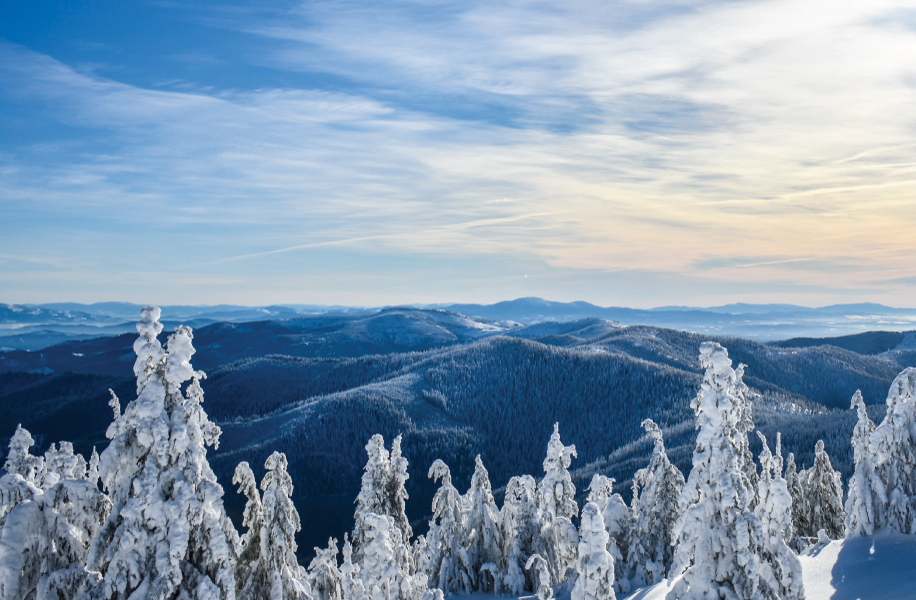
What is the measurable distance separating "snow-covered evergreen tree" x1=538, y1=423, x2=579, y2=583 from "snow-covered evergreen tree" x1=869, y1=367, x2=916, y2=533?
1531 cm

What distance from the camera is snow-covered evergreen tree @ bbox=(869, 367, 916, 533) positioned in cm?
2692

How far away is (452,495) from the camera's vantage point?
38.3 metres

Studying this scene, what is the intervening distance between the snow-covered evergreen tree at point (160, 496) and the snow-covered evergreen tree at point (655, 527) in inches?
1044

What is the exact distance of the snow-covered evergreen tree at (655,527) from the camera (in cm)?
3297

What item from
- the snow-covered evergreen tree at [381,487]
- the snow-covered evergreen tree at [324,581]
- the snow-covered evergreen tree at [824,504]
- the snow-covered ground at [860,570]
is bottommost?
the snow-covered evergreen tree at [824,504]

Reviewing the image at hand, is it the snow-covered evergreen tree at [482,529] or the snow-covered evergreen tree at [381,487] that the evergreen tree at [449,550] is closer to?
the snow-covered evergreen tree at [482,529]

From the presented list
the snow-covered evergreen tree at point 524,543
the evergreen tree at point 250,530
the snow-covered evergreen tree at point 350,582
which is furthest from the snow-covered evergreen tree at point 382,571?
the snow-covered evergreen tree at point 524,543

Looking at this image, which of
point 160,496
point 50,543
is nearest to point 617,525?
point 160,496

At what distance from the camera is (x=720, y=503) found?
50.8ft

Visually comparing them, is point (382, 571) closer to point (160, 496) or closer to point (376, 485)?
point (160, 496)

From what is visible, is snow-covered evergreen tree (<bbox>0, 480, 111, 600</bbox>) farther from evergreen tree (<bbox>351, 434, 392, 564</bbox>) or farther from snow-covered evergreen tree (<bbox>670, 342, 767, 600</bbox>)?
evergreen tree (<bbox>351, 434, 392, 564</bbox>)

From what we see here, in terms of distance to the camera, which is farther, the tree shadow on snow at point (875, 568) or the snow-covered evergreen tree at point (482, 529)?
the snow-covered evergreen tree at point (482, 529)

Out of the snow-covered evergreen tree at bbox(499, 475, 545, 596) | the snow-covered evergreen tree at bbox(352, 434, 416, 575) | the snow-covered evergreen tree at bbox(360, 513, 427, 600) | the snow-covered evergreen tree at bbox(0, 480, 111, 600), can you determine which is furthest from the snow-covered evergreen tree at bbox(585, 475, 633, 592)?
the snow-covered evergreen tree at bbox(0, 480, 111, 600)

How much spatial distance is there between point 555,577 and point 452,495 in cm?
811
